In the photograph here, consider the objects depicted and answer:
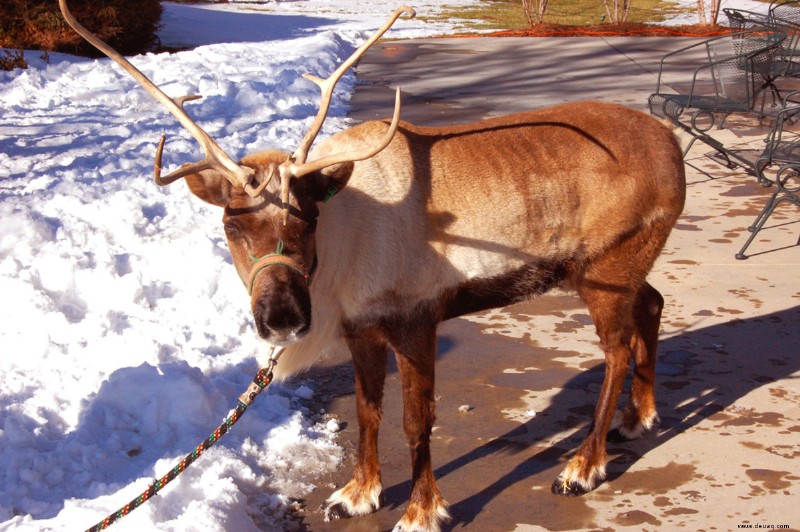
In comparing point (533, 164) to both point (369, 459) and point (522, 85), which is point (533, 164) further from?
point (522, 85)

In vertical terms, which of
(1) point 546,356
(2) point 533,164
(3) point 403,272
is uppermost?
(2) point 533,164

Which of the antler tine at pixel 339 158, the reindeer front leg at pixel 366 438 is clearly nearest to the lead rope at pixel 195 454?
the reindeer front leg at pixel 366 438

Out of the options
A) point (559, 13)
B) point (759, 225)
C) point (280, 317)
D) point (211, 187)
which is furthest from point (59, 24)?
point (559, 13)

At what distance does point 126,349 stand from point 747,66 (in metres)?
6.62

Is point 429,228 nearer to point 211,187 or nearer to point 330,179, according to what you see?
point 330,179

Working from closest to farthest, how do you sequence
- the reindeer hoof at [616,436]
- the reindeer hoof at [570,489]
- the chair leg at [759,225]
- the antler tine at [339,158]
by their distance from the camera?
the antler tine at [339,158], the reindeer hoof at [570,489], the reindeer hoof at [616,436], the chair leg at [759,225]

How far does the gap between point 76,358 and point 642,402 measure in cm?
312

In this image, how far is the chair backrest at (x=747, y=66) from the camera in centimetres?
865

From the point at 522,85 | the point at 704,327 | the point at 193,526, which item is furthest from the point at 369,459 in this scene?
the point at 522,85

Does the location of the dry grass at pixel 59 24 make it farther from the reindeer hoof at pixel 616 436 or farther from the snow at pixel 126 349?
the reindeer hoof at pixel 616 436

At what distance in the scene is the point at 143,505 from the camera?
11.7ft

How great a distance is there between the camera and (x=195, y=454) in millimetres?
3457

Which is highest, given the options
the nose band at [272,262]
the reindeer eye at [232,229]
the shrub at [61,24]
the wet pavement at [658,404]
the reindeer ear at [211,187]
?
the reindeer ear at [211,187]

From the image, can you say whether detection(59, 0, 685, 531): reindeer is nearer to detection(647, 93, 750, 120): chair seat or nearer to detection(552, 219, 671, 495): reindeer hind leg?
detection(552, 219, 671, 495): reindeer hind leg
